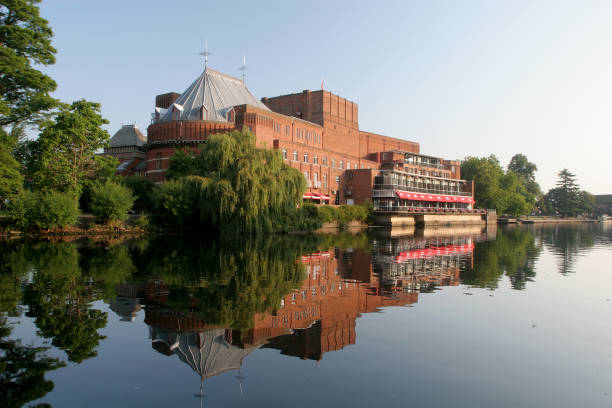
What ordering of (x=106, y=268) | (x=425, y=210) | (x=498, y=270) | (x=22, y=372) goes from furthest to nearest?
(x=425, y=210)
(x=498, y=270)
(x=106, y=268)
(x=22, y=372)

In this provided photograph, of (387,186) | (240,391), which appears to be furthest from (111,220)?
(387,186)

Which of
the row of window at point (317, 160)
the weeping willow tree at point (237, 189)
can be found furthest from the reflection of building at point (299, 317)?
the row of window at point (317, 160)

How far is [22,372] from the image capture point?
6.88m

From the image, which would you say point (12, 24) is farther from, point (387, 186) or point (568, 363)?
point (387, 186)

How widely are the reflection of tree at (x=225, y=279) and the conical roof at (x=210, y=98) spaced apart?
41.2 meters

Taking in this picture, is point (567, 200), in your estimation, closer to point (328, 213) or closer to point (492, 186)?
point (492, 186)

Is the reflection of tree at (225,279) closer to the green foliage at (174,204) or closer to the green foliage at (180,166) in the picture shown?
the green foliage at (174,204)

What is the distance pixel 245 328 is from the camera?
955 cm

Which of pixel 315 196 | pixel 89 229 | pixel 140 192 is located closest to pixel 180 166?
pixel 140 192

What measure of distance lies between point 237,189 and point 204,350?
2918 cm

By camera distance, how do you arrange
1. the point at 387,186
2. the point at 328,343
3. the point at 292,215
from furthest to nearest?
the point at 387,186, the point at 292,215, the point at 328,343

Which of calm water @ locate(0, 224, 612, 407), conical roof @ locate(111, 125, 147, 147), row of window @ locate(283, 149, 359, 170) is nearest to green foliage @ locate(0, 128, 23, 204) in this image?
calm water @ locate(0, 224, 612, 407)

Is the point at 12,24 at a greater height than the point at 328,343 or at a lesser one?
greater

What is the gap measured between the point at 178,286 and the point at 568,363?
10560 millimetres
